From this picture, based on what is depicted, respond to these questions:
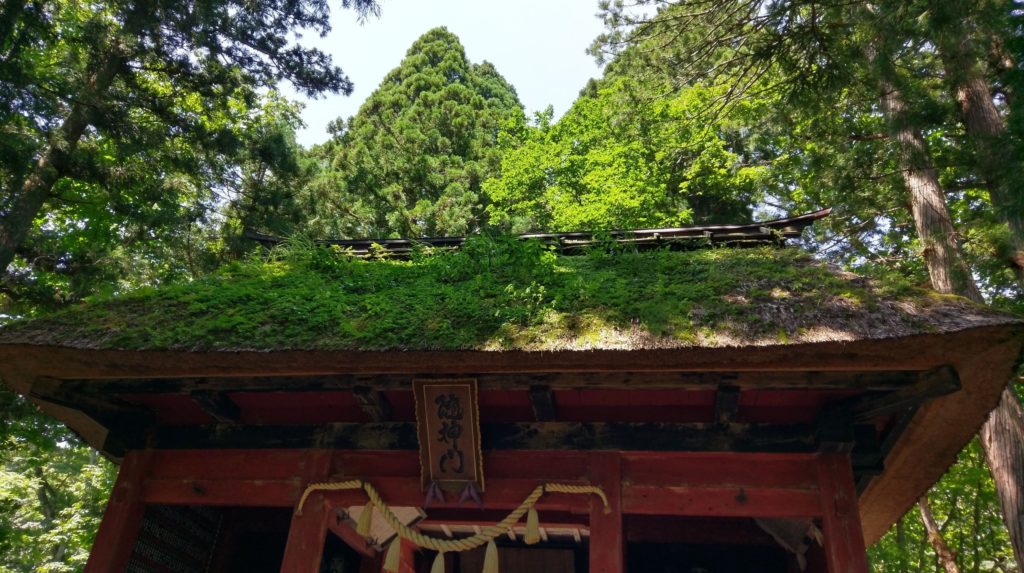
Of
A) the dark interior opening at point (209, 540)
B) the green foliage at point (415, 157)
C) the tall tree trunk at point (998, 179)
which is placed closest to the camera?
the dark interior opening at point (209, 540)

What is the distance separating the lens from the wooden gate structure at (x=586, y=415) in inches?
155

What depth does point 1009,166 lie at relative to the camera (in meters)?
6.71

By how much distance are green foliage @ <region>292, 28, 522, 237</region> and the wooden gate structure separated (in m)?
11.3

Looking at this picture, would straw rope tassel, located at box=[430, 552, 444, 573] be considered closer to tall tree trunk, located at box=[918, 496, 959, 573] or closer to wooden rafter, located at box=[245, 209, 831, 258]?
wooden rafter, located at box=[245, 209, 831, 258]

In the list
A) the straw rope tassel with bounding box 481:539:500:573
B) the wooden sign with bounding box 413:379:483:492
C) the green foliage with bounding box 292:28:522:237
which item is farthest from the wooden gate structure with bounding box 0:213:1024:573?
the green foliage with bounding box 292:28:522:237

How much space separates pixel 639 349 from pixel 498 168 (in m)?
18.2

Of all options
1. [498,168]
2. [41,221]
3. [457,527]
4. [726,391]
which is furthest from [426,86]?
[726,391]

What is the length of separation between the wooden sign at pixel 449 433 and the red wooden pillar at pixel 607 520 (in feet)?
2.92

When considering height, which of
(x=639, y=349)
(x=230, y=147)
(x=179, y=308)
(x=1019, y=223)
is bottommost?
(x=639, y=349)

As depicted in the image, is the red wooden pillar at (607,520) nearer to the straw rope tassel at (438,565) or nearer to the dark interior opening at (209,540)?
the straw rope tassel at (438,565)

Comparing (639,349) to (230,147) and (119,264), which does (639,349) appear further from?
(119,264)

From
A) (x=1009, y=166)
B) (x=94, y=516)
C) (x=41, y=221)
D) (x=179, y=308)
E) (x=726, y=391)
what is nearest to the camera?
(x=726, y=391)

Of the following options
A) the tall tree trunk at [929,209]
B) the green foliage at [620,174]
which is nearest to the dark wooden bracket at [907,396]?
the tall tree trunk at [929,209]

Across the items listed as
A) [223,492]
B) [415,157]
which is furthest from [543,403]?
[415,157]
